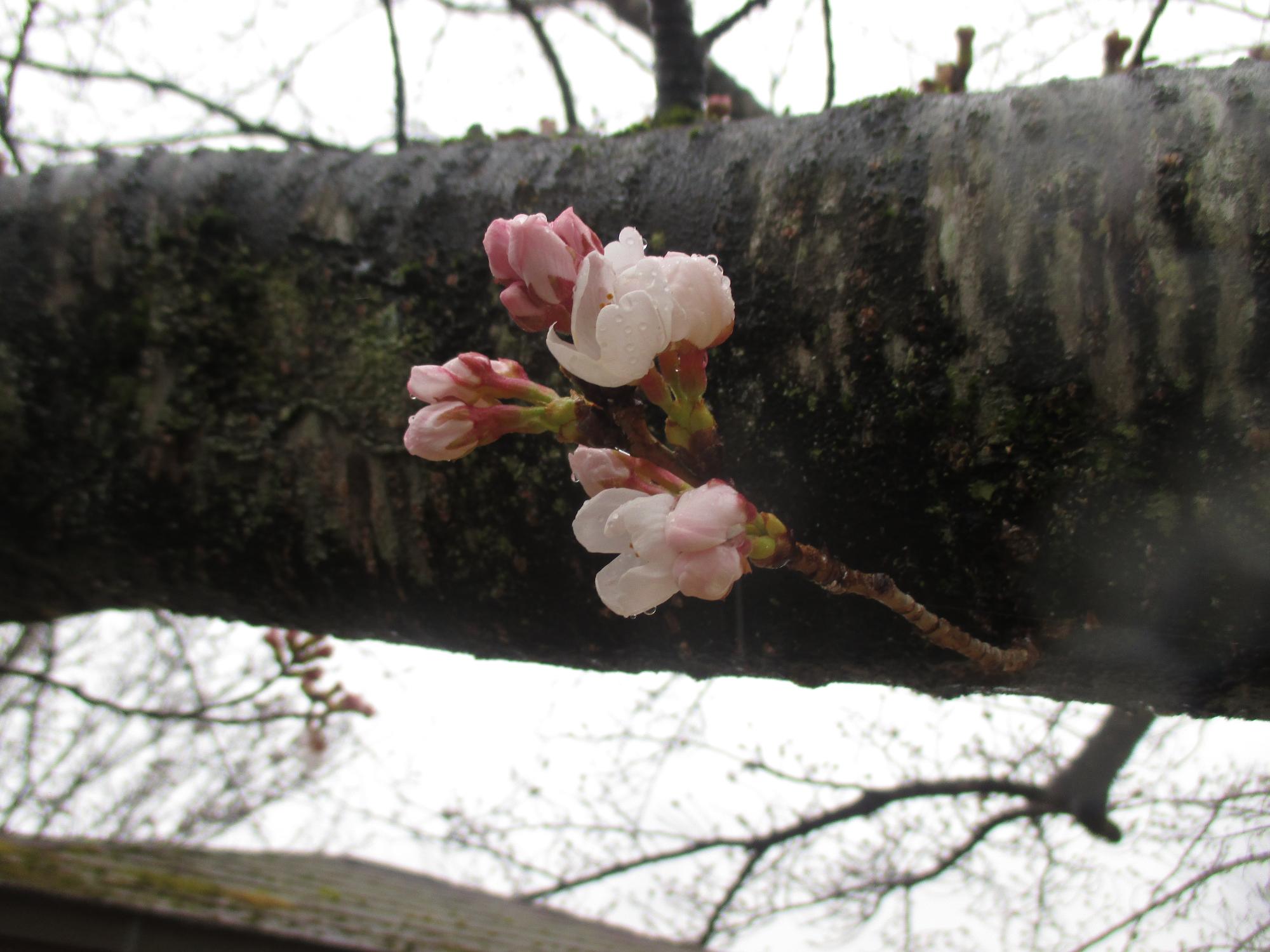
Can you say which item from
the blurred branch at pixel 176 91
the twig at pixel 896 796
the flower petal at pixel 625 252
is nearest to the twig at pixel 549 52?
the blurred branch at pixel 176 91

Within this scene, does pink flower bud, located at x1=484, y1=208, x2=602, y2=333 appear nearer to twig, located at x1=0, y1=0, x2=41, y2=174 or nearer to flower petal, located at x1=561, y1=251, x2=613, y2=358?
flower petal, located at x1=561, y1=251, x2=613, y2=358

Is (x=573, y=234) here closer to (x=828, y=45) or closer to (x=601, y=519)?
(x=601, y=519)

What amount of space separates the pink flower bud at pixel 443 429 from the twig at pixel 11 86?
1844 mm

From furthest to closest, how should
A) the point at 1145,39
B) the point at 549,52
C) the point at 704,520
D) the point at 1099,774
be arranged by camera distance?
the point at 1099,774 < the point at 549,52 < the point at 1145,39 < the point at 704,520

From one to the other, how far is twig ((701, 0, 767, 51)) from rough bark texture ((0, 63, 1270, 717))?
2.59 ft

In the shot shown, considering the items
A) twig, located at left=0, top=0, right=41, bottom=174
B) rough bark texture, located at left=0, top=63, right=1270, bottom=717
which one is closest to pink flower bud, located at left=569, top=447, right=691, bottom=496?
rough bark texture, located at left=0, top=63, right=1270, bottom=717

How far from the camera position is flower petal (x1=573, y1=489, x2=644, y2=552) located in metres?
0.50

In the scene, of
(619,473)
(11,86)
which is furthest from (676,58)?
(11,86)

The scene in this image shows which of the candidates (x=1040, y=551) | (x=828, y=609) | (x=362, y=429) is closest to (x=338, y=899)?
(x=362, y=429)

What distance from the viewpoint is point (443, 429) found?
1.78ft

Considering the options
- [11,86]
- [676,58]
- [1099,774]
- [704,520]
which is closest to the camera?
[704,520]

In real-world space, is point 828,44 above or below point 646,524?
above

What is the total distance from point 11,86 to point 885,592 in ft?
7.59

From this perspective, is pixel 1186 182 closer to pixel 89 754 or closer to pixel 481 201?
pixel 481 201
